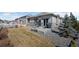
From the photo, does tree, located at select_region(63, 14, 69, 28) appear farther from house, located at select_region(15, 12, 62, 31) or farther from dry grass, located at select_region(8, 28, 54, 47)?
dry grass, located at select_region(8, 28, 54, 47)

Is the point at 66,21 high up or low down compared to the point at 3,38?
up

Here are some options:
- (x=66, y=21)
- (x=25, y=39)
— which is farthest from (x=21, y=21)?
(x=66, y=21)

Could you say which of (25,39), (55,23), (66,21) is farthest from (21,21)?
(66,21)

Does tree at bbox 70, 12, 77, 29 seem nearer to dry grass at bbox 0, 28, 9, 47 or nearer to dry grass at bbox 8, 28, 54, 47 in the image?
Answer: dry grass at bbox 8, 28, 54, 47

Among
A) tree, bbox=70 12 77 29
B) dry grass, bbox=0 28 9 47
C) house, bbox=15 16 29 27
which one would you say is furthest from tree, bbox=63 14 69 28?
dry grass, bbox=0 28 9 47

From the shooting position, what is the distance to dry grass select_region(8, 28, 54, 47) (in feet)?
4.83

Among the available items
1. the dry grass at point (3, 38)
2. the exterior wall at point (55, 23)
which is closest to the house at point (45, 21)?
the exterior wall at point (55, 23)

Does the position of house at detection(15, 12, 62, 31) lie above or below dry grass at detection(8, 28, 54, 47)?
above

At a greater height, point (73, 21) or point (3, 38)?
point (73, 21)

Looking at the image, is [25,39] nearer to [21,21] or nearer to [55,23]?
[21,21]

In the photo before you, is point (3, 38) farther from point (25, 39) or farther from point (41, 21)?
point (41, 21)

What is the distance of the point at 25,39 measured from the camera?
1479 mm
